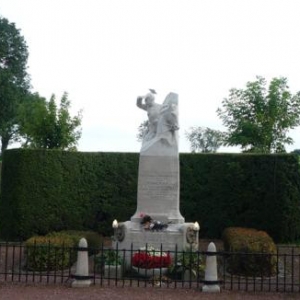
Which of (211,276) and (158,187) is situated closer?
(211,276)

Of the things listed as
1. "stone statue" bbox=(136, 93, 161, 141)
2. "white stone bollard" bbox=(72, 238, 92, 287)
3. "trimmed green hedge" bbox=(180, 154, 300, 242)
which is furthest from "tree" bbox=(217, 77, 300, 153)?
"white stone bollard" bbox=(72, 238, 92, 287)

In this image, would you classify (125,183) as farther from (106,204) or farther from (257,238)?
(257,238)

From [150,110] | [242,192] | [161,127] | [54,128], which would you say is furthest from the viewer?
[54,128]

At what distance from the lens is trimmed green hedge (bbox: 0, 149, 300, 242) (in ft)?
53.4

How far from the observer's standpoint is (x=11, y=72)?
34.6 metres

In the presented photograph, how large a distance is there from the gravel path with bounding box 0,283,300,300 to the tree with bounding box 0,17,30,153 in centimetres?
2587

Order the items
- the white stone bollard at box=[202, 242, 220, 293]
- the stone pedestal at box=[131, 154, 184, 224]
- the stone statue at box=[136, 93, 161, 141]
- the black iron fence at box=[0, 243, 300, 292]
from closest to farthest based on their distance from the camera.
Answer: the white stone bollard at box=[202, 242, 220, 293], the black iron fence at box=[0, 243, 300, 292], the stone pedestal at box=[131, 154, 184, 224], the stone statue at box=[136, 93, 161, 141]

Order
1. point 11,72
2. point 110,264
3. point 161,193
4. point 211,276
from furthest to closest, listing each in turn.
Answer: point 11,72, point 161,193, point 110,264, point 211,276

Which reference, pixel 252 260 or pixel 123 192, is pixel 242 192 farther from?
pixel 252 260

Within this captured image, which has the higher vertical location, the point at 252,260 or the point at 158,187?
the point at 158,187

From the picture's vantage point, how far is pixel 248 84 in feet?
75.7

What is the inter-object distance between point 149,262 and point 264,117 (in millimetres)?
13726

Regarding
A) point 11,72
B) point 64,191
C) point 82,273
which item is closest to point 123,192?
point 64,191

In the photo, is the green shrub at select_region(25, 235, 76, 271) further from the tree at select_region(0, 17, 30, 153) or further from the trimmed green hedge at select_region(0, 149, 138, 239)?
the tree at select_region(0, 17, 30, 153)
